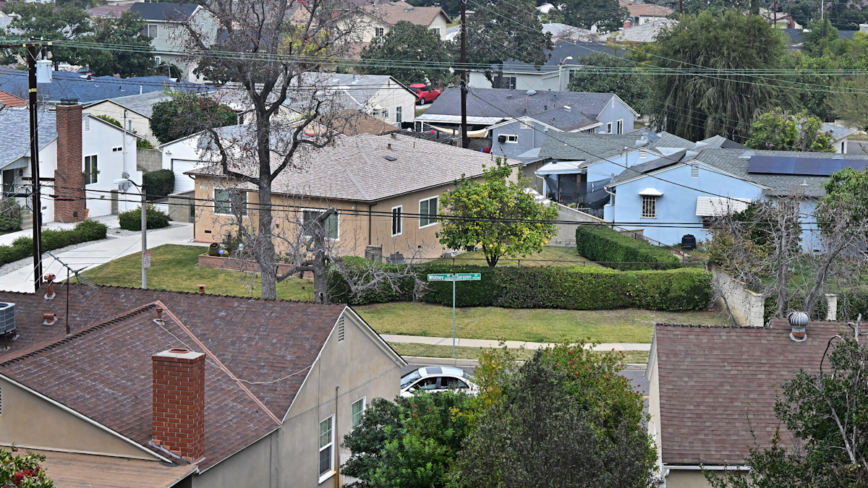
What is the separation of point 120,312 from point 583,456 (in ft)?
35.3

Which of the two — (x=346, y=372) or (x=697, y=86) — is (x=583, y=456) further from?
(x=697, y=86)

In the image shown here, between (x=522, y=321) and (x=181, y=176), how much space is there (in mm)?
25083

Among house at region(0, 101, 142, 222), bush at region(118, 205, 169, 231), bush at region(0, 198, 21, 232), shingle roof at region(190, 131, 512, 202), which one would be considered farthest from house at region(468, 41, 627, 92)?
bush at region(0, 198, 21, 232)

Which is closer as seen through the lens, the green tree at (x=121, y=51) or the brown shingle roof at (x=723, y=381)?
the brown shingle roof at (x=723, y=381)

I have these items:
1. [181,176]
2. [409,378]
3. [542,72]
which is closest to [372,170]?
[181,176]

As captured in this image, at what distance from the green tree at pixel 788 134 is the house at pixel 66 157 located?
41649mm

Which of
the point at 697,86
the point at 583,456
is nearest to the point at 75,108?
the point at 583,456

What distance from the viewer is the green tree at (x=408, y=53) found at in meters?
97.2

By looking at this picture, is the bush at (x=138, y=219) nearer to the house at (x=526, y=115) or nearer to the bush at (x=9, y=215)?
the bush at (x=9, y=215)

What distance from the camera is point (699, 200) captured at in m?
47.0

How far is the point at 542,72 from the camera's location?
102938 mm

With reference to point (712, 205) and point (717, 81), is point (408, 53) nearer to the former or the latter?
point (717, 81)

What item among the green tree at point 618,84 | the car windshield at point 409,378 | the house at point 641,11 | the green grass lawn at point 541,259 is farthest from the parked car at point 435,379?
the house at point 641,11

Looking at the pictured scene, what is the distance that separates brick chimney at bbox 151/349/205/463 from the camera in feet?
45.2
